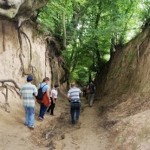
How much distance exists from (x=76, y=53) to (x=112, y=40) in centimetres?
329

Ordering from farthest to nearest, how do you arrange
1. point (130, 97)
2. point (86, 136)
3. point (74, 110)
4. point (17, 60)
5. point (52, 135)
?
1. point (130, 97)
2. point (17, 60)
3. point (74, 110)
4. point (86, 136)
5. point (52, 135)

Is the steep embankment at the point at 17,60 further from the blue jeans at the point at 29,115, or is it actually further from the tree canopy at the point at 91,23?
the tree canopy at the point at 91,23

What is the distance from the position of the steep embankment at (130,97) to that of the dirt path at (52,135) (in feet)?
2.23

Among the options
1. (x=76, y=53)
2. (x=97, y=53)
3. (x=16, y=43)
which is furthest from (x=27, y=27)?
(x=97, y=53)

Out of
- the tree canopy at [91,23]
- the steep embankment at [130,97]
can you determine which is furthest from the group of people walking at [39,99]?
the tree canopy at [91,23]

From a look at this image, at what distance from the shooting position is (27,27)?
20422 mm

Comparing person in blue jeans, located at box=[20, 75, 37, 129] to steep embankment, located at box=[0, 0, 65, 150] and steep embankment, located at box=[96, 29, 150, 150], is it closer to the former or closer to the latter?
steep embankment, located at box=[0, 0, 65, 150]

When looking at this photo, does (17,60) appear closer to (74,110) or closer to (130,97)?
(74,110)

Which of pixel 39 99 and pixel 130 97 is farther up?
pixel 39 99

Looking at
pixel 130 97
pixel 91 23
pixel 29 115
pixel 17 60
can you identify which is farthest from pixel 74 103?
pixel 91 23

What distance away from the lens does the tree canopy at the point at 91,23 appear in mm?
25844

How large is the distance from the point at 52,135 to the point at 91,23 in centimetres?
1813

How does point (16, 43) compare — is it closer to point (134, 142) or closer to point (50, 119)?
point (50, 119)

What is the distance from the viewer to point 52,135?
1356 centimetres
